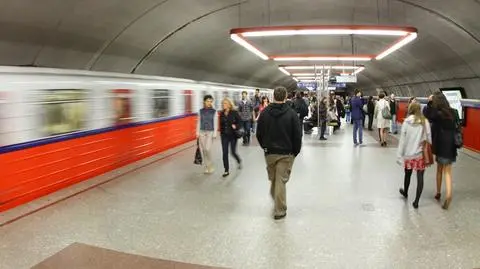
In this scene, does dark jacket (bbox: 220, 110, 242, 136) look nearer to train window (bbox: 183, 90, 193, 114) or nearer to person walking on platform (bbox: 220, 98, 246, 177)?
person walking on platform (bbox: 220, 98, 246, 177)

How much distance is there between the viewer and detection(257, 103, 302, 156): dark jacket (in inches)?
225

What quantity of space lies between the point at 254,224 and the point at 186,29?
35.1ft

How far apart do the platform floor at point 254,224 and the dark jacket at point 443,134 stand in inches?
30.1

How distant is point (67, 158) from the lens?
746 cm

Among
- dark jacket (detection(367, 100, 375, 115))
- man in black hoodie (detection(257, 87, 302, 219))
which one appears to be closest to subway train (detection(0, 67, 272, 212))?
man in black hoodie (detection(257, 87, 302, 219))

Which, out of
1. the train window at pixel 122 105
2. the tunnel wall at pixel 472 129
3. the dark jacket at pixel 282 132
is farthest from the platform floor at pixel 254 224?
the tunnel wall at pixel 472 129

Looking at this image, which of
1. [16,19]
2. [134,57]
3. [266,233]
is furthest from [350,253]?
[134,57]

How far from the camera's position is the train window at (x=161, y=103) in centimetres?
1173

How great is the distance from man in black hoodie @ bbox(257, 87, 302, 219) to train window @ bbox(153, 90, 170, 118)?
6.35 m

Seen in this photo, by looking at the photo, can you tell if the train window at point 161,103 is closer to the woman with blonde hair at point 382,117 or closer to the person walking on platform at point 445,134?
the woman with blonde hair at point 382,117

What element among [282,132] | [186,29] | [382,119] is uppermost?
[186,29]

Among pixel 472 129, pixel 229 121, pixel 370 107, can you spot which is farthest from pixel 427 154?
pixel 370 107

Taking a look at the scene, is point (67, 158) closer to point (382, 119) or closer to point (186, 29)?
point (186, 29)

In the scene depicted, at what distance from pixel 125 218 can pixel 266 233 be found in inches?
73.3
